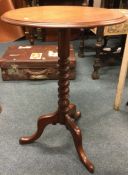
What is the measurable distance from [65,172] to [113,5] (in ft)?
7.34

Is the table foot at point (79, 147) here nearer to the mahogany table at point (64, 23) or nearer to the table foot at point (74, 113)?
the mahogany table at point (64, 23)

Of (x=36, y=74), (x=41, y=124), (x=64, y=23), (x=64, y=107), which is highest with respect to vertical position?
(x=64, y=23)

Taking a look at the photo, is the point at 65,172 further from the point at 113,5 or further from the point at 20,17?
the point at 113,5

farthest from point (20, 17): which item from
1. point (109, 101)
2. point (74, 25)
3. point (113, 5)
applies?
point (113, 5)

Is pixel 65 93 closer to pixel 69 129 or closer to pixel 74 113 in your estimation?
pixel 69 129

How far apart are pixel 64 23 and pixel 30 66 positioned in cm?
112

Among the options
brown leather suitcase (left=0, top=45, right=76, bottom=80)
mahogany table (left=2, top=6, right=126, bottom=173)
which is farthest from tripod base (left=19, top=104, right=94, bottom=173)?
brown leather suitcase (left=0, top=45, right=76, bottom=80)

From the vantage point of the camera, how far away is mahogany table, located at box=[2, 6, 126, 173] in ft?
2.39

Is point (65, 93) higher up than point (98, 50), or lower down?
higher up

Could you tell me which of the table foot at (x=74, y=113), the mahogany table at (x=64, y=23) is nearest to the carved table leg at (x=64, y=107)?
the mahogany table at (x=64, y=23)

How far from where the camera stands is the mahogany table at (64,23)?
28.7 inches

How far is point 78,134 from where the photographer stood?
3.46 ft

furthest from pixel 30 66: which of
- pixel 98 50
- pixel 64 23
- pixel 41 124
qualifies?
pixel 64 23

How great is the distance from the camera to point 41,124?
1148 mm
